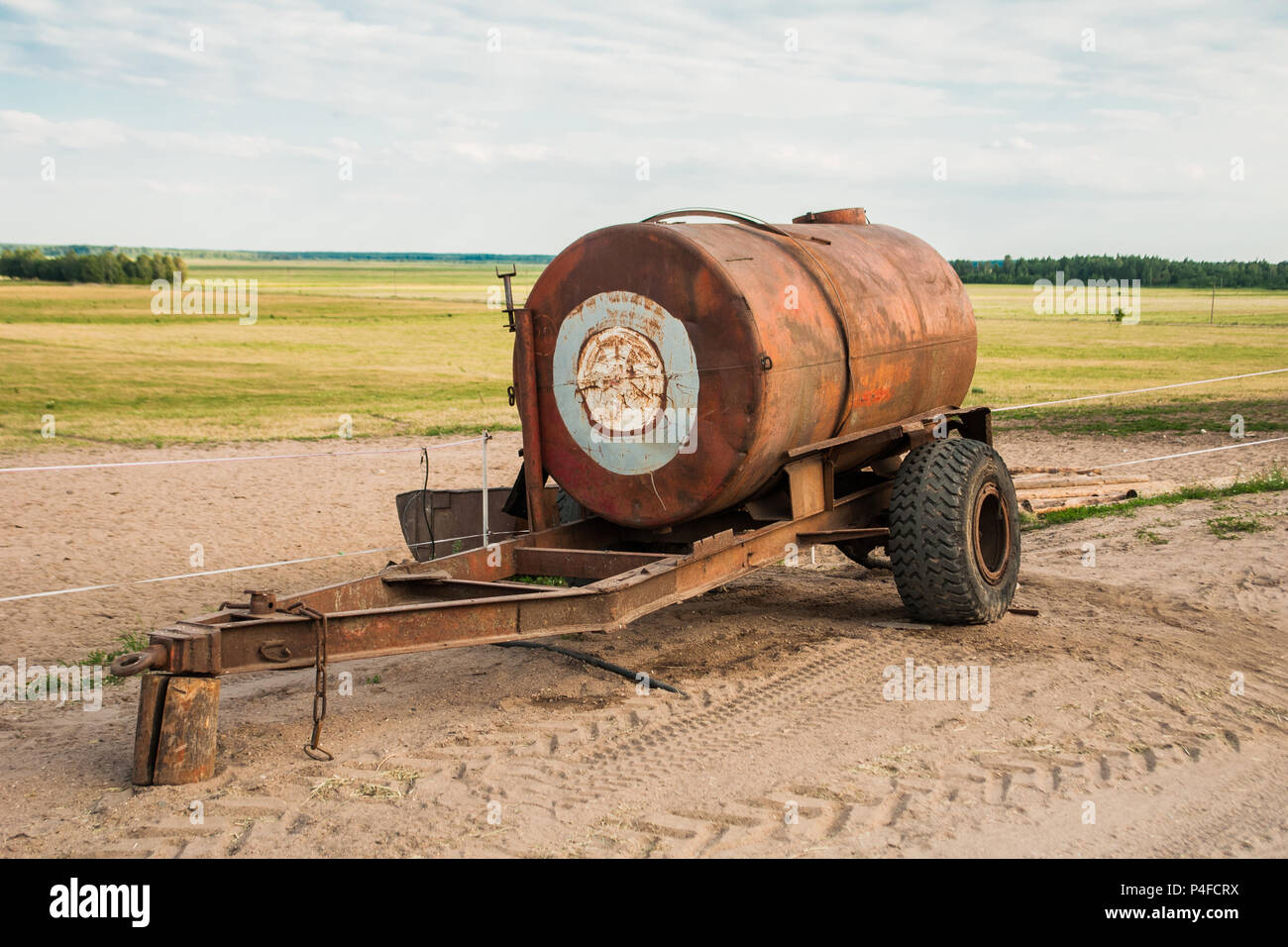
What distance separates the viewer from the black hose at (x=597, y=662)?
6.71m

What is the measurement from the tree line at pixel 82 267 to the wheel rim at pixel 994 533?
257 feet

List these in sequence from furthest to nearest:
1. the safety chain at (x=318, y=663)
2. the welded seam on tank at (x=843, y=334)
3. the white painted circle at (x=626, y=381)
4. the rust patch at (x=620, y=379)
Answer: the welded seam on tank at (x=843, y=334)
the rust patch at (x=620, y=379)
the white painted circle at (x=626, y=381)
the safety chain at (x=318, y=663)

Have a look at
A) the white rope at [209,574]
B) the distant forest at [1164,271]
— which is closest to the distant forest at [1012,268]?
the distant forest at [1164,271]

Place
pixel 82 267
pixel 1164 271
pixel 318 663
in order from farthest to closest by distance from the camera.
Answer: pixel 1164 271, pixel 82 267, pixel 318 663

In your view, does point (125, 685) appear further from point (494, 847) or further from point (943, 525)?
point (943, 525)

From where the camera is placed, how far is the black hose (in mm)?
6715

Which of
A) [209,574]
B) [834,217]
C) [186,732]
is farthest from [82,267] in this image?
[186,732]

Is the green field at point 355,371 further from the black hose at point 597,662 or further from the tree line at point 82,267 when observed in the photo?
the tree line at point 82,267

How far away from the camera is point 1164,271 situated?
5443 inches

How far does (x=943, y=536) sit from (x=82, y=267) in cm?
8353

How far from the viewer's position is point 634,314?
275 inches

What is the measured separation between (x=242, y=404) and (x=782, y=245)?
64.6 feet

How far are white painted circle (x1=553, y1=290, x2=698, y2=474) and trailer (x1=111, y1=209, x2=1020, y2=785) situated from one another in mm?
13

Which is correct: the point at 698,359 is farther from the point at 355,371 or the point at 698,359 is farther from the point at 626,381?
the point at 355,371
